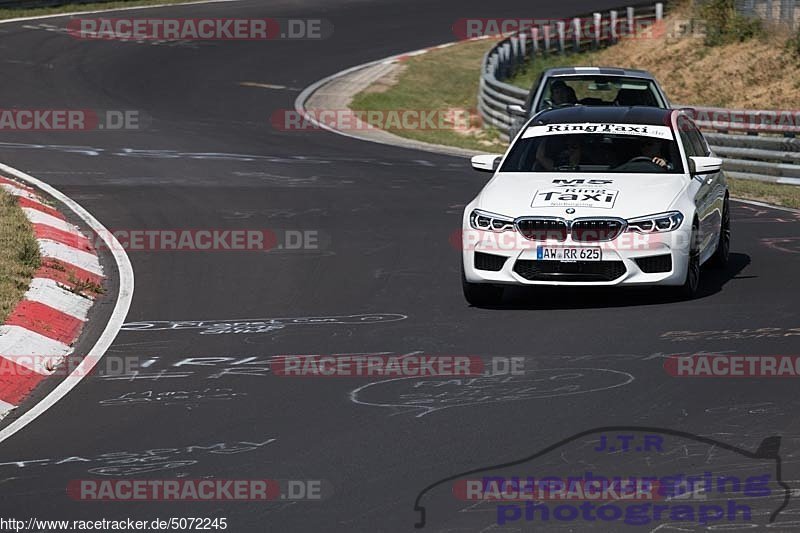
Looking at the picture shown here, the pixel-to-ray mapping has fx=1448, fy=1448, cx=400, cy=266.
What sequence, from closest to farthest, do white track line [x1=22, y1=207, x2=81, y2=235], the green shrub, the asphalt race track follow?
the asphalt race track
white track line [x1=22, y1=207, x2=81, y2=235]
the green shrub

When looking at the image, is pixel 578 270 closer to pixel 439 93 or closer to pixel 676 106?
pixel 676 106

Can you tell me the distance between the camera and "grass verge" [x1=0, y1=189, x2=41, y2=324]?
11.2 meters

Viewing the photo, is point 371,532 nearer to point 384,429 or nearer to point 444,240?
point 384,429

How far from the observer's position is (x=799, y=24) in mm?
33531

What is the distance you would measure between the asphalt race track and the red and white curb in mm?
417

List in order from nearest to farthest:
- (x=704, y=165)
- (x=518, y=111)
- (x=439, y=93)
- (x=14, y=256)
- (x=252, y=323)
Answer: (x=252, y=323) < (x=704, y=165) < (x=14, y=256) < (x=518, y=111) < (x=439, y=93)

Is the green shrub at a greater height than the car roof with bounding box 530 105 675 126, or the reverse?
the green shrub

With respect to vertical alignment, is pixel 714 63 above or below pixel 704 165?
above

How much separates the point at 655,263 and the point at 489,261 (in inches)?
50.8

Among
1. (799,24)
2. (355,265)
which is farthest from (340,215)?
(799,24)

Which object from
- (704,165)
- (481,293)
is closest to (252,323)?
(481,293)

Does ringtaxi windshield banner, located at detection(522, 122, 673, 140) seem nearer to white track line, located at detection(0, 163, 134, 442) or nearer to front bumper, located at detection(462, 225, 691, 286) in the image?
front bumper, located at detection(462, 225, 691, 286)

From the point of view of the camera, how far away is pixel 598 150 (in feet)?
41.3

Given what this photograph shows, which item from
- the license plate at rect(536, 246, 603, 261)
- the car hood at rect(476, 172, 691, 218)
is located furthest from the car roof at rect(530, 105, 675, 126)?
the license plate at rect(536, 246, 603, 261)
